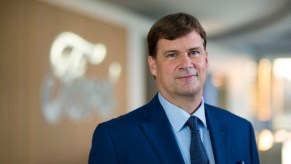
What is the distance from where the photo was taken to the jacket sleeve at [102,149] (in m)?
1.32

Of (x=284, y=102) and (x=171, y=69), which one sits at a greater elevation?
(x=171, y=69)

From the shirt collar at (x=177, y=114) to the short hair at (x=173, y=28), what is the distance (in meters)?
0.17

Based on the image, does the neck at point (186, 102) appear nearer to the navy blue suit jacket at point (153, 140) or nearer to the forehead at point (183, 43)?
the navy blue suit jacket at point (153, 140)

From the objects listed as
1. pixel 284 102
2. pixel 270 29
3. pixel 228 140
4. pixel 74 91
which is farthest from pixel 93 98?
pixel 284 102

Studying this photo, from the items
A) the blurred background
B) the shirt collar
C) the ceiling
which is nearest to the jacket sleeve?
the shirt collar

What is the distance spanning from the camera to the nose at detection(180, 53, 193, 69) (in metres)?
1.37

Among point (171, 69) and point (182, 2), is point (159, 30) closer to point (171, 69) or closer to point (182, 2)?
point (171, 69)

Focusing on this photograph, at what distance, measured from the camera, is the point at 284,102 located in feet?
39.0

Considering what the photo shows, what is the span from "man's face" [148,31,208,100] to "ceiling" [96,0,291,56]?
14.9 feet

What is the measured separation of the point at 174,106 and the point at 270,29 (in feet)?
27.1

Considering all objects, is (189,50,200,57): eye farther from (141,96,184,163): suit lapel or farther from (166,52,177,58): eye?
(141,96,184,163): suit lapel

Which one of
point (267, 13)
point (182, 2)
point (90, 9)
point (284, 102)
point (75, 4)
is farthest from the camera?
point (284, 102)

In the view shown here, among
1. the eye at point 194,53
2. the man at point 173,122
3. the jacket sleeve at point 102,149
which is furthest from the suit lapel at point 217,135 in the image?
the jacket sleeve at point 102,149

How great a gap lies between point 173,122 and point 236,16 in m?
6.53
